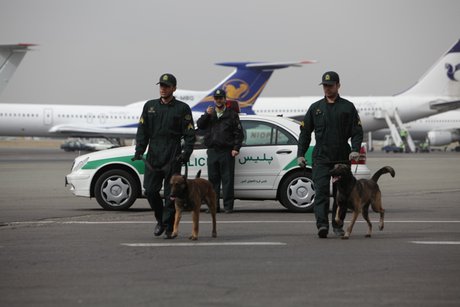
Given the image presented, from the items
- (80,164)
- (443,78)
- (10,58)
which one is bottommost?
(80,164)

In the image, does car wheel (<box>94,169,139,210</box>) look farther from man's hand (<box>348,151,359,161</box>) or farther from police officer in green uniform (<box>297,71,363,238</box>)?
man's hand (<box>348,151,359,161</box>)

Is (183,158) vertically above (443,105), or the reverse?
(443,105)

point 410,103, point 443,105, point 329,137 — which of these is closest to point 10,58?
point 329,137

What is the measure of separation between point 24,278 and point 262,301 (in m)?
2.22

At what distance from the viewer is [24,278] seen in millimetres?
8891

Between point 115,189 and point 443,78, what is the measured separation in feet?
221

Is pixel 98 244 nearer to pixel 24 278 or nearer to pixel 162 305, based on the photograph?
pixel 24 278

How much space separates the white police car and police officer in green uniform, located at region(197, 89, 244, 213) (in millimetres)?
561

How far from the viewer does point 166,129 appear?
12422 mm

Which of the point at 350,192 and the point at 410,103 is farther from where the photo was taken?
the point at 410,103

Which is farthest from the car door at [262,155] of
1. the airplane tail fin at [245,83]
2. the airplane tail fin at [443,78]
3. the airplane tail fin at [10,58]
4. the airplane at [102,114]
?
the airplane tail fin at [443,78]

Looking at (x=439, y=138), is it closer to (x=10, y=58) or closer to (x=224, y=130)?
(x=10, y=58)

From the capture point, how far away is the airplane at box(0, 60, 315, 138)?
63.1 m

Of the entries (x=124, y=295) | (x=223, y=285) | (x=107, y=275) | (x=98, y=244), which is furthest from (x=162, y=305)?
(x=98, y=244)
